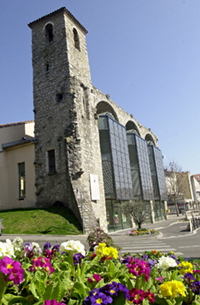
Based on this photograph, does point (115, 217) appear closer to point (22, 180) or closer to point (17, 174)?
point (22, 180)

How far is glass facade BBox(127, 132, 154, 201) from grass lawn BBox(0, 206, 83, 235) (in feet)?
43.9

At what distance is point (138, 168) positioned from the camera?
31.0m

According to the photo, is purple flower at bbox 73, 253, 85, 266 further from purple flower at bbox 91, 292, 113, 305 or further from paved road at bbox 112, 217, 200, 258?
paved road at bbox 112, 217, 200, 258

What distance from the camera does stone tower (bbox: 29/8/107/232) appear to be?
1912 centimetres

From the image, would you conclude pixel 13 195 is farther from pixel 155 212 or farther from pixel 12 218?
pixel 155 212

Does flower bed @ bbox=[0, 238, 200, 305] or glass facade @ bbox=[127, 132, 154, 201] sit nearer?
flower bed @ bbox=[0, 238, 200, 305]

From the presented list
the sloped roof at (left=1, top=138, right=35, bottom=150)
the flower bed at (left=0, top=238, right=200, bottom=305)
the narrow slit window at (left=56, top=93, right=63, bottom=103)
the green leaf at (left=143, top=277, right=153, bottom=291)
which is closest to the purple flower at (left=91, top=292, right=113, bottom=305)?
the flower bed at (left=0, top=238, right=200, bottom=305)

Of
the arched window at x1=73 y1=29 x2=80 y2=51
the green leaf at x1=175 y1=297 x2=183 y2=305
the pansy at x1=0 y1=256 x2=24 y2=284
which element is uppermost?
the arched window at x1=73 y1=29 x2=80 y2=51

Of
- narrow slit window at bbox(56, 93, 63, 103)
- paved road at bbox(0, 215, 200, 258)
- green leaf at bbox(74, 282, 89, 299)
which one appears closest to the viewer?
green leaf at bbox(74, 282, 89, 299)

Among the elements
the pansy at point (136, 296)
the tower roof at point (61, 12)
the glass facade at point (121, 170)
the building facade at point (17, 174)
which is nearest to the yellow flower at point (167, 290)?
the pansy at point (136, 296)

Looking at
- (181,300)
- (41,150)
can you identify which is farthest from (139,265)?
(41,150)

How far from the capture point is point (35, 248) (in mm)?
4121

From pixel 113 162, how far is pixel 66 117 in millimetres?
7052

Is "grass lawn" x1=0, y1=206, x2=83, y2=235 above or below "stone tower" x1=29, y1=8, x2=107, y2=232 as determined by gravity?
below
